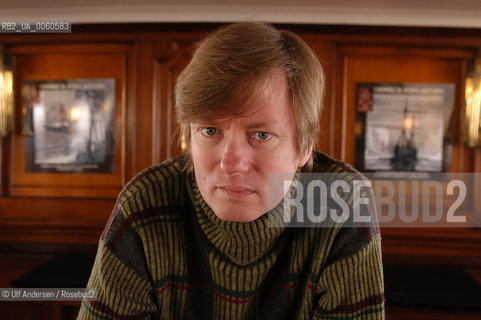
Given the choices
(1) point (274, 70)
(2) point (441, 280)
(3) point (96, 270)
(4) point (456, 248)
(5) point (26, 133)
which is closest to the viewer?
(1) point (274, 70)

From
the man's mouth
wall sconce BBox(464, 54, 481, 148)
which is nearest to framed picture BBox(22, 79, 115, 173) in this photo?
the man's mouth

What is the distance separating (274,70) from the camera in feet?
2.38

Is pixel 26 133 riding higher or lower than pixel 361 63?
lower

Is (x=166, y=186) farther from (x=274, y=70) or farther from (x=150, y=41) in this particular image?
(x=150, y=41)

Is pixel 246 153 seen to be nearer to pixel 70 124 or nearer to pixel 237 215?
pixel 237 215

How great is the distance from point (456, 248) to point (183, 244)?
69.9 inches

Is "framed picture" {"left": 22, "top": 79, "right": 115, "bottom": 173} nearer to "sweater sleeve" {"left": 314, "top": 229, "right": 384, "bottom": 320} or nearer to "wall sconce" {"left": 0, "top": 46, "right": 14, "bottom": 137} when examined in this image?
"wall sconce" {"left": 0, "top": 46, "right": 14, "bottom": 137}

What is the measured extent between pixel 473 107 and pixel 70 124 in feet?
7.17

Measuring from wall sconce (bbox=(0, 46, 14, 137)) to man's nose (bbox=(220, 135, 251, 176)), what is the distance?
1.94m

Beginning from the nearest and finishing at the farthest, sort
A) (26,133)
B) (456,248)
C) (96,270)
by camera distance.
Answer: (96,270)
(456,248)
(26,133)

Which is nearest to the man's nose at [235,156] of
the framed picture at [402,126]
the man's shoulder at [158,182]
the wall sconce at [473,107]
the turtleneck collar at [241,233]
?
the turtleneck collar at [241,233]

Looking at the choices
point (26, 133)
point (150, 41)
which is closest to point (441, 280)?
point (150, 41)

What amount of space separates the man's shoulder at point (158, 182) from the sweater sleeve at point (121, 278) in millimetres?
47

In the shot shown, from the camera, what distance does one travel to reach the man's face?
0.71 meters
